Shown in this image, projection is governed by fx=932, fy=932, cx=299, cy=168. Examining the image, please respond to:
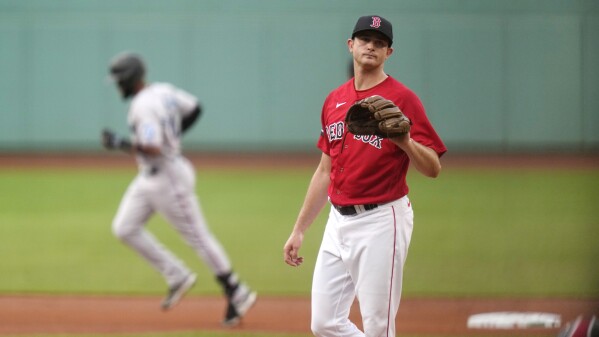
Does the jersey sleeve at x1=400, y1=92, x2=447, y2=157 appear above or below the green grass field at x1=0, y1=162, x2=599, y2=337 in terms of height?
above

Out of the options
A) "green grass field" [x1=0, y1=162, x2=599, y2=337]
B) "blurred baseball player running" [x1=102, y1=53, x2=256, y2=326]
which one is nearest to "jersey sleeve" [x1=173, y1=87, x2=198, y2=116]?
"blurred baseball player running" [x1=102, y1=53, x2=256, y2=326]

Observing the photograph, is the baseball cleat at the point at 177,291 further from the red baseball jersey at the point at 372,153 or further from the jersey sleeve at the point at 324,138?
the red baseball jersey at the point at 372,153

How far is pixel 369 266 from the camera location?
13.7 feet

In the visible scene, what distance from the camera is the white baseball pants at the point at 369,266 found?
418cm

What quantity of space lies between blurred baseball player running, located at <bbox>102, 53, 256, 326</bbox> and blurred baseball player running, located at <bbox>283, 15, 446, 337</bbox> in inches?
109

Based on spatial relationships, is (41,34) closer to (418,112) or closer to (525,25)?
(525,25)

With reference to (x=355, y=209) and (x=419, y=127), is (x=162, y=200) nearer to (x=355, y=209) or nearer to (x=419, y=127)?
(x=355, y=209)

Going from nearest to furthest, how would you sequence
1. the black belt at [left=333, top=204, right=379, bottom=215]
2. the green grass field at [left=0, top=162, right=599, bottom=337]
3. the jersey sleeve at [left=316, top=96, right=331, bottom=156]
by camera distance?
1. the black belt at [left=333, top=204, right=379, bottom=215]
2. the jersey sleeve at [left=316, top=96, right=331, bottom=156]
3. the green grass field at [left=0, top=162, right=599, bottom=337]

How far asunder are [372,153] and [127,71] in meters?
3.55

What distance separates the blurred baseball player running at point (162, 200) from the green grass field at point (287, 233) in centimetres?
81

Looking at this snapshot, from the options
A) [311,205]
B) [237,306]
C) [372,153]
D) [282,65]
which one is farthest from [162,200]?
[282,65]

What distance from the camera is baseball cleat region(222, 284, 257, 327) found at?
276 inches

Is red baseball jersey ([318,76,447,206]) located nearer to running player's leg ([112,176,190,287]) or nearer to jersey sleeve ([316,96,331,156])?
jersey sleeve ([316,96,331,156])

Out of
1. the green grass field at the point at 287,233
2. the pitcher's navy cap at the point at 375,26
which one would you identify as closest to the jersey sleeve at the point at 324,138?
the pitcher's navy cap at the point at 375,26
